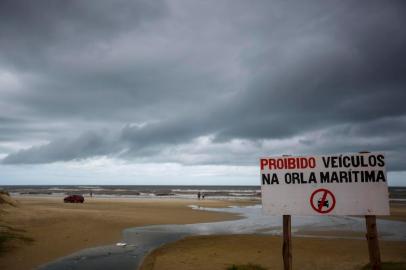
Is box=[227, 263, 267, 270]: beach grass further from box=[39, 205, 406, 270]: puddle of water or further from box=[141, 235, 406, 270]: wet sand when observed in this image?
box=[39, 205, 406, 270]: puddle of water

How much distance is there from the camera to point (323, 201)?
7078 millimetres

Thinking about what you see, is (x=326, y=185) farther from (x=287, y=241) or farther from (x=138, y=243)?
(x=138, y=243)

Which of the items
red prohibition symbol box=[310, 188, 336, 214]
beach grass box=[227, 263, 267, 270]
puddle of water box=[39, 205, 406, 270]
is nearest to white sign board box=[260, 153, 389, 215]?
red prohibition symbol box=[310, 188, 336, 214]

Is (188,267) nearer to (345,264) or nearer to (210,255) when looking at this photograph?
(210,255)

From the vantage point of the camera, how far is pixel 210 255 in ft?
43.9

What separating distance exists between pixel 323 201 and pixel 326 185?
35 cm

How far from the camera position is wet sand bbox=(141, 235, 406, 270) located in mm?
11961

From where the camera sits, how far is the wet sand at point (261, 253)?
39.2ft

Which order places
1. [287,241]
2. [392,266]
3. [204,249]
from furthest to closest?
1. [204,249]
2. [392,266]
3. [287,241]

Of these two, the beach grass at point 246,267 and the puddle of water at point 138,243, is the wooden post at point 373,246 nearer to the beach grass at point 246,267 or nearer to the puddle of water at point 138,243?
the beach grass at point 246,267

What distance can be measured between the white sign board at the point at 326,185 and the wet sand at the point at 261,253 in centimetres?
522

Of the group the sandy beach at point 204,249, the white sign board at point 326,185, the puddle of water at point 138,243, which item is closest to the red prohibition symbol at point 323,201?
the white sign board at point 326,185

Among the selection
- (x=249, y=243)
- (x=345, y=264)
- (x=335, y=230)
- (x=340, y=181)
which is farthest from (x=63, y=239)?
(x=335, y=230)

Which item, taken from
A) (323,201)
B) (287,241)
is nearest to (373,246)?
(323,201)
